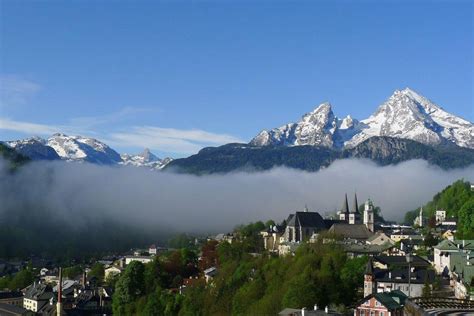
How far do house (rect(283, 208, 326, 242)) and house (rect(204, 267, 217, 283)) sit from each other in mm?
28201

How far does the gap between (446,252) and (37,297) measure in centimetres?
8320

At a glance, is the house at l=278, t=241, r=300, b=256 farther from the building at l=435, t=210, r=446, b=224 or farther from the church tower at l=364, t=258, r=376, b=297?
the church tower at l=364, t=258, r=376, b=297

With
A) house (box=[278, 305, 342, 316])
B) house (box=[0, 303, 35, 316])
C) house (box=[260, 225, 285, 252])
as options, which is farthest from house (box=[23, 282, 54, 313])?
house (box=[278, 305, 342, 316])

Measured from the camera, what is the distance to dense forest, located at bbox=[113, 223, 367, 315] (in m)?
91.8

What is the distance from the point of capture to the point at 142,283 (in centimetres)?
13500

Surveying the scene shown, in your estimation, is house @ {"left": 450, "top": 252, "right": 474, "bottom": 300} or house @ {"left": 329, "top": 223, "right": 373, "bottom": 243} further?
house @ {"left": 329, "top": 223, "right": 373, "bottom": 243}

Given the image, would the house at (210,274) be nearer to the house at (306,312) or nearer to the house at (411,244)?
the house at (411,244)

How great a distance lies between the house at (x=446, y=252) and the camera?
97.3 meters

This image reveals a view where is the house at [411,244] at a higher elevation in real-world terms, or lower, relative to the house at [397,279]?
higher

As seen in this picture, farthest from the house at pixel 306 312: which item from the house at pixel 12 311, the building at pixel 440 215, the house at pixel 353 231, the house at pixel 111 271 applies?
the building at pixel 440 215

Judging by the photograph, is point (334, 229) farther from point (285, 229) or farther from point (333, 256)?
point (333, 256)

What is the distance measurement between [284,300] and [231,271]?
3755cm

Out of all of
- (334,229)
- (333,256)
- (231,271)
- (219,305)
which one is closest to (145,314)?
(219,305)

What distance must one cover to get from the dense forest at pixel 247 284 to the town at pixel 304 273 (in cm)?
23
